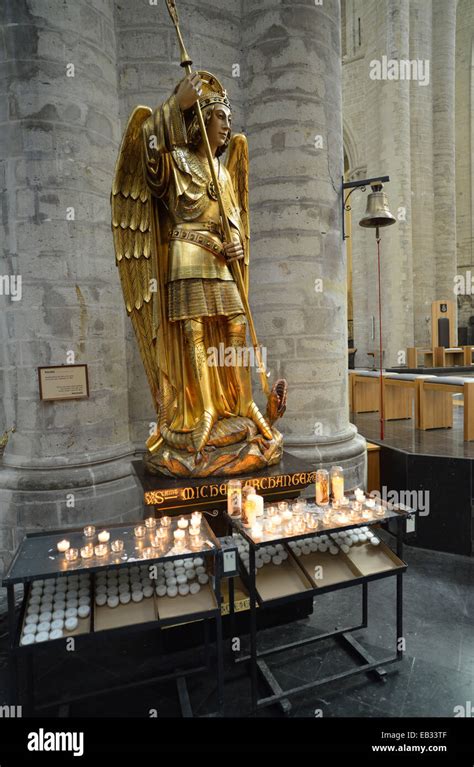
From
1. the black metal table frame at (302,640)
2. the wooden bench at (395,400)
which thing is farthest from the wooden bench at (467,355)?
the black metal table frame at (302,640)

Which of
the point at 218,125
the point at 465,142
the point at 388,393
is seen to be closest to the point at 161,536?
the point at 218,125

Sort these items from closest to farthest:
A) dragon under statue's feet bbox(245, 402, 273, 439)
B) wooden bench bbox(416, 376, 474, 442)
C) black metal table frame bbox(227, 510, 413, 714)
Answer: black metal table frame bbox(227, 510, 413, 714) < dragon under statue's feet bbox(245, 402, 273, 439) < wooden bench bbox(416, 376, 474, 442)

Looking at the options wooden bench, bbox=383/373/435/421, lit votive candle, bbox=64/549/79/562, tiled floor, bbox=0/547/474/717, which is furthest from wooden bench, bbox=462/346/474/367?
lit votive candle, bbox=64/549/79/562

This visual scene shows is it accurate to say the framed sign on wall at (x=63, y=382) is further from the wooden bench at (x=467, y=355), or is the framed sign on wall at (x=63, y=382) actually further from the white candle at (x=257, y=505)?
the wooden bench at (x=467, y=355)

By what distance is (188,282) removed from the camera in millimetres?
3166

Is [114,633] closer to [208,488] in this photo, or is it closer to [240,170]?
→ [208,488]

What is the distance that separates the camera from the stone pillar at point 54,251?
3.74 m

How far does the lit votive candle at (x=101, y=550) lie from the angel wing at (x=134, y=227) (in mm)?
1409

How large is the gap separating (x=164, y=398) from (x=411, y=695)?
2197mm

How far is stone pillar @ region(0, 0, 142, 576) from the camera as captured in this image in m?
3.74

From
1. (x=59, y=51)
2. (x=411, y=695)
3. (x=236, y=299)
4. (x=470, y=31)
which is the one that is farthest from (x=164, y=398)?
(x=470, y=31)

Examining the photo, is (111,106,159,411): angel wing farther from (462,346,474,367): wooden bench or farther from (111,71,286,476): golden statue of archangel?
(462,346,474,367): wooden bench

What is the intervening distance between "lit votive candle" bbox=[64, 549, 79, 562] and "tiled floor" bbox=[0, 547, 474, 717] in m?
0.36

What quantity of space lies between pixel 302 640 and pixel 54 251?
128 inches
